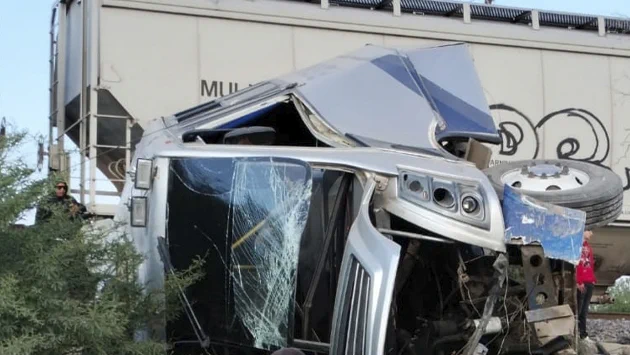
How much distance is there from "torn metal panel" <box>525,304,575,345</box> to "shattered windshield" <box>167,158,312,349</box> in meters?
1.06

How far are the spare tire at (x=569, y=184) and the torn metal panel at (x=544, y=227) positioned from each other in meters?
0.34

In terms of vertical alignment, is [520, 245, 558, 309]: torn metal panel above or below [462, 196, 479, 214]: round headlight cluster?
below

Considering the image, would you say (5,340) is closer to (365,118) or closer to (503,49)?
(365,118)

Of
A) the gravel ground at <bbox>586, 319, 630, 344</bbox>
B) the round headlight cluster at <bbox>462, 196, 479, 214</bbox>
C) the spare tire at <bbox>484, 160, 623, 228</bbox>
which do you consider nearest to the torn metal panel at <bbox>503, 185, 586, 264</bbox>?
the round headlight cluster at <bbox>462, 196, 479, 214</bbox>

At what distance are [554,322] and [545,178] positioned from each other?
34.4 inches

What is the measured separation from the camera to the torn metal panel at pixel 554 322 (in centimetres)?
423

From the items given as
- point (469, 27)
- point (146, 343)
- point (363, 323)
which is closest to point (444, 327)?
point (363, 323)

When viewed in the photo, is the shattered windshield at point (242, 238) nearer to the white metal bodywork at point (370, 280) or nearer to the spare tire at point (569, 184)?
the white metal bodywork at point (370, 280)

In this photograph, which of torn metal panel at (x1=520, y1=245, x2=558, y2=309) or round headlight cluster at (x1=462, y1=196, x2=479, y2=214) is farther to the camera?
torn metal panel at (x1=520, y1=245, x2=558, y2=309)

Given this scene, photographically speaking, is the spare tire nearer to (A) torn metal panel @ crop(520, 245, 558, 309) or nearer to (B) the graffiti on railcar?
(A) torn metal panel @ crop(520, 245, 558, 309)

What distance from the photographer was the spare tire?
4.66 meters

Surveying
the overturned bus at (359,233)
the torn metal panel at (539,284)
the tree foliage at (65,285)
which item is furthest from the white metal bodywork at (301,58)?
the torn metal panel at (539,284)

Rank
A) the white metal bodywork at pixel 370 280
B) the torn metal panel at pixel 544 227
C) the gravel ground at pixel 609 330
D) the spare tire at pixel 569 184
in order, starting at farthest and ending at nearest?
1. the gravel ground at pixel 609 330
2. the spare tire at pixel 569 184
3. the torn metal panel at pixel 544 227
4. the white metal bodywork at pixel 370 280

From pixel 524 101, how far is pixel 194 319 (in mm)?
8432
